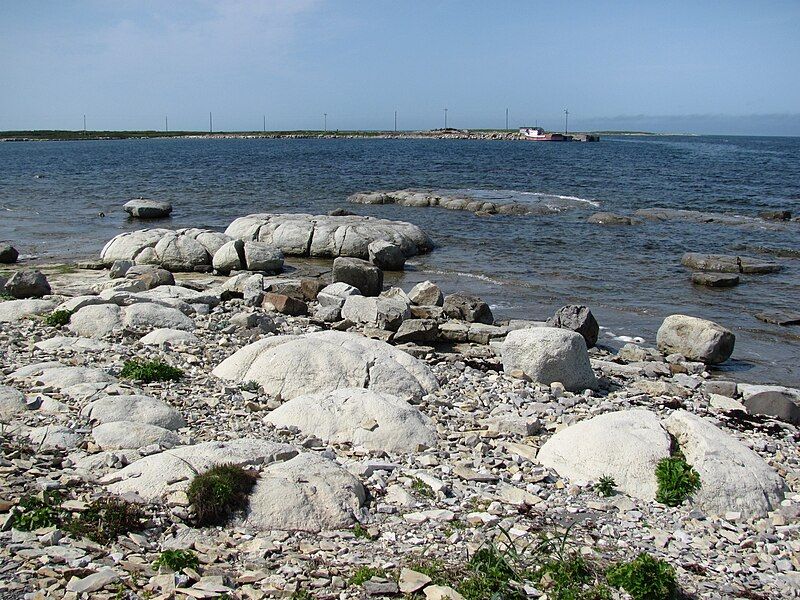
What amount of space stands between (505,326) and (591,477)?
940cm

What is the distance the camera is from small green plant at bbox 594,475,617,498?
9117 mm

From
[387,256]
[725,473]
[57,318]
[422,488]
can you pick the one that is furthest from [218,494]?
[387,256]

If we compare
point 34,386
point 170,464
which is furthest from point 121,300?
point 170,464

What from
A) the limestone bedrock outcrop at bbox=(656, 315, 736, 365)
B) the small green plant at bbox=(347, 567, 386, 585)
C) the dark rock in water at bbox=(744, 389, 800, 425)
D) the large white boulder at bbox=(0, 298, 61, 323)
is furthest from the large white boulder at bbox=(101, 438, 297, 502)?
the limestone bedrock outcrop at bbox=(656, 315, 736, 365)

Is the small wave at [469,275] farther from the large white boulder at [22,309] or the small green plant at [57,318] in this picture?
the small green plant at [57,318]

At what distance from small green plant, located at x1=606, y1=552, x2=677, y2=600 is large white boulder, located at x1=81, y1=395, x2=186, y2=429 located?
635 cm

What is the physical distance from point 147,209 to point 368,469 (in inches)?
1347

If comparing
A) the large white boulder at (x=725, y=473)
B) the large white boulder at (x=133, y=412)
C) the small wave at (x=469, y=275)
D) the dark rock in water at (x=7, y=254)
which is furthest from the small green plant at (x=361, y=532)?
the dark rock in water at (x=7, y=254)

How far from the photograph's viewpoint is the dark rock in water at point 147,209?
39844 millimetres

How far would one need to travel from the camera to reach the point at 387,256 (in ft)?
A: 91.1

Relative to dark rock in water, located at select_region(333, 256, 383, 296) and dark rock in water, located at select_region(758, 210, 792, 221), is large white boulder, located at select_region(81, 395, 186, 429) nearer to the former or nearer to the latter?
dark rock in water, located at select_region(333, 256, 383, 296)

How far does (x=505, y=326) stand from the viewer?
61.4 ft

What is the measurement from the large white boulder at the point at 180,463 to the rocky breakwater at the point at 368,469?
3 cm

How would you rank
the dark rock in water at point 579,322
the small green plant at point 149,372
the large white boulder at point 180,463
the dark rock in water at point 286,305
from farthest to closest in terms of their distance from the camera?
1. the dark rock in water at point 286,305
2. the dark rock in water at point 579,322
3. the small green plant at point 149,372
4. the large white boulder at point 180,463
